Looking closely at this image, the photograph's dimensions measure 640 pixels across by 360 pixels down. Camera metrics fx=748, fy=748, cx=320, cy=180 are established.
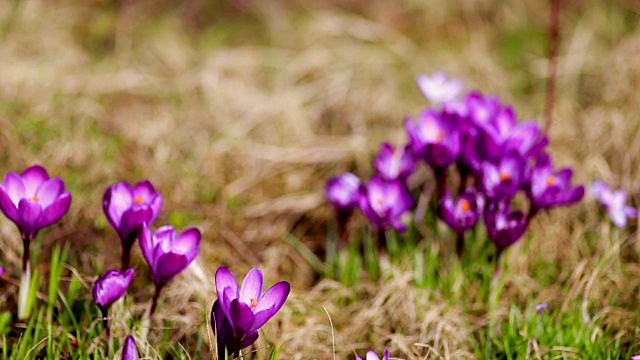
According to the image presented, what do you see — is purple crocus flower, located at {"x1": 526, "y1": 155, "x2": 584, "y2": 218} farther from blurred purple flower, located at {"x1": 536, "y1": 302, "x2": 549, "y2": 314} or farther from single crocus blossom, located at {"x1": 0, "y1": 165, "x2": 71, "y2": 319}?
single crocus blossom, located at {"x1": 0, "y1": 165, "x2": 71, "y2": 319}

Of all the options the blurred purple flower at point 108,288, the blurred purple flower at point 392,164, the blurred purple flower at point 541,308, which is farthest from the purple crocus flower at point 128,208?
the blurred purple flower at point 541,308

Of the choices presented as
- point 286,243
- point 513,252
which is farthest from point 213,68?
point 513,252

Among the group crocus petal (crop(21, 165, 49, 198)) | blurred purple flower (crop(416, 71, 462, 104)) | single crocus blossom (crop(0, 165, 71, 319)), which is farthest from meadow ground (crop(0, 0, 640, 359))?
blurred purple flower (crop(416, 71, 462, 104))

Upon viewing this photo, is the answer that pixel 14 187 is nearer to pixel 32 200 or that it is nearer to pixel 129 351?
pixel 32 200

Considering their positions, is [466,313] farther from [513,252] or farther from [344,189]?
[344,189]

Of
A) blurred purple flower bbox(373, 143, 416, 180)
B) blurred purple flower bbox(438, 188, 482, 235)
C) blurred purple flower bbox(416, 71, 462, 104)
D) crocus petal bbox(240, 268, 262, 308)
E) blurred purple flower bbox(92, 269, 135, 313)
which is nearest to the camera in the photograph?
crocus petal bbox(240, 268, 262, 308)
